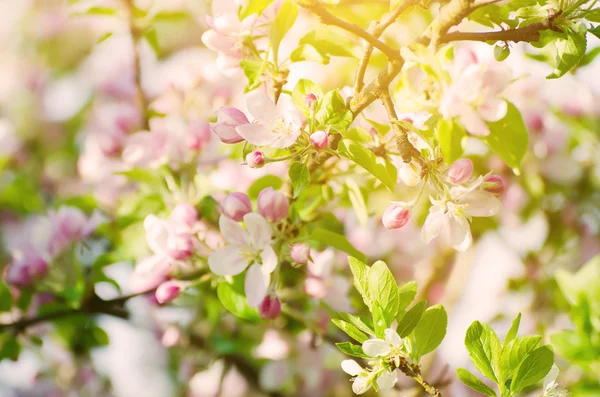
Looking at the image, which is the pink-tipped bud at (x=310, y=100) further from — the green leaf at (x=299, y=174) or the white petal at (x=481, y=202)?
the white petal at (x=481, y=202)

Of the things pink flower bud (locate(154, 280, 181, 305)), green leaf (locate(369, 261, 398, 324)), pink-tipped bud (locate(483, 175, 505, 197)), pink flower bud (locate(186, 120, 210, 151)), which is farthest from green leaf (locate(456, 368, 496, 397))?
pink flower bud (locate(186, 120, 210, 151))

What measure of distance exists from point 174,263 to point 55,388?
1.42 meters

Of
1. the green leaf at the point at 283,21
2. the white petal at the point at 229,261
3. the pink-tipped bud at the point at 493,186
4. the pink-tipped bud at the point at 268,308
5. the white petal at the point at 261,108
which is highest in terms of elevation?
the green leaf at the point at 283,21

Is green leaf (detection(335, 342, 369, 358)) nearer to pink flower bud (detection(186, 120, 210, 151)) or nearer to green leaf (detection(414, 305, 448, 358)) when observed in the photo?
green leaf (detection(414, 305, 448, 358))

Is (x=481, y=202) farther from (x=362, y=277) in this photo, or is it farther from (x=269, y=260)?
(x=269, y=260)

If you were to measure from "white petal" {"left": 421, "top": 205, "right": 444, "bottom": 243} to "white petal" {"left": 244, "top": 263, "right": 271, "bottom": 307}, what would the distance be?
234mm

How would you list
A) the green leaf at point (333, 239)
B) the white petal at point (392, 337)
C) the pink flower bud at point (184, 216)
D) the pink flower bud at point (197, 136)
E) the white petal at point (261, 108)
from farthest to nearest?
the pink flower bud at point (197, 136) → the pink flower bud at point (184, 216) → the green leaf at point (333, 239) → the white petal at point (261, 108) → the white petal at point (392, 337)

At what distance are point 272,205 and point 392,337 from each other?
0.26 m

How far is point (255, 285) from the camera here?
88 cm

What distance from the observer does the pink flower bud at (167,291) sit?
3.26 feet

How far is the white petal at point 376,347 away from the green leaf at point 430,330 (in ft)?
0.19

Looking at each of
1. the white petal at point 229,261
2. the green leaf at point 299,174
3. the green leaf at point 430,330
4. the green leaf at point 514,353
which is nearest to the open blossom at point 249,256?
the white petal at point 229,261

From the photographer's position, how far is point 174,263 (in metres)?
1.01

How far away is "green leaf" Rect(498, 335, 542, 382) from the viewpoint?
732 millimetres
